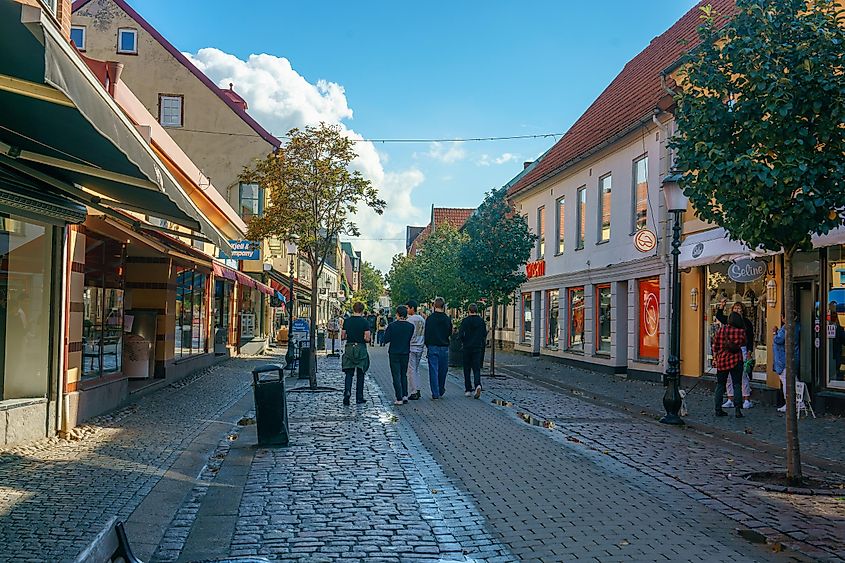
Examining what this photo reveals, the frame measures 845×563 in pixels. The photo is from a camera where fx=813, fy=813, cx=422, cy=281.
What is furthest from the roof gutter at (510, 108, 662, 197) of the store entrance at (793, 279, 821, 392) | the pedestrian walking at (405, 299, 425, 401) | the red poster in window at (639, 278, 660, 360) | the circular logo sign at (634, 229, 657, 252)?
the pedestrian walking at (405, 299, 425, 401)

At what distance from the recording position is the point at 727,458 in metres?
9.61

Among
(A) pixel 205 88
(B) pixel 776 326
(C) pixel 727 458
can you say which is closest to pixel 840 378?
(B) pixel 776 326

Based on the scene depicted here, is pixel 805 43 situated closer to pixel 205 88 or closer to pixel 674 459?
pixel 674 459

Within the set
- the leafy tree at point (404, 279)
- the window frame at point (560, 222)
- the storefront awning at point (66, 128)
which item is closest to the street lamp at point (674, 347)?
the storefront awning at point (66, 128)

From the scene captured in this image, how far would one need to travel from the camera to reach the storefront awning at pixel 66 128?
462 cm

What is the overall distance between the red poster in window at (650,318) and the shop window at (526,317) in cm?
1242

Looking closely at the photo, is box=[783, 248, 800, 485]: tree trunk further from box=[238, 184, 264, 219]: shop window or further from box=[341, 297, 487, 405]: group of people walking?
box=[238, 184, 264, 219]: shop window

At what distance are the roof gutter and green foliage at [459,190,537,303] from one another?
3.69 m

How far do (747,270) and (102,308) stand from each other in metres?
11.5

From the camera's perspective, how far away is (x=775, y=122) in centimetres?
788

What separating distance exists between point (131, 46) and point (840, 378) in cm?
3024

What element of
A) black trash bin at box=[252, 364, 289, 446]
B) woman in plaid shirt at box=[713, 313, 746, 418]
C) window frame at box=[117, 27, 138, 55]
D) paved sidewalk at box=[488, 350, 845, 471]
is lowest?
paved sidewalk at box=[488, 350, 845, 471]

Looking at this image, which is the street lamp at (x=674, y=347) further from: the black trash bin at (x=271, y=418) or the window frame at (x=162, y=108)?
the window frame at (x=162, y=108)

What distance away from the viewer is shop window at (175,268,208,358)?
1853cm
